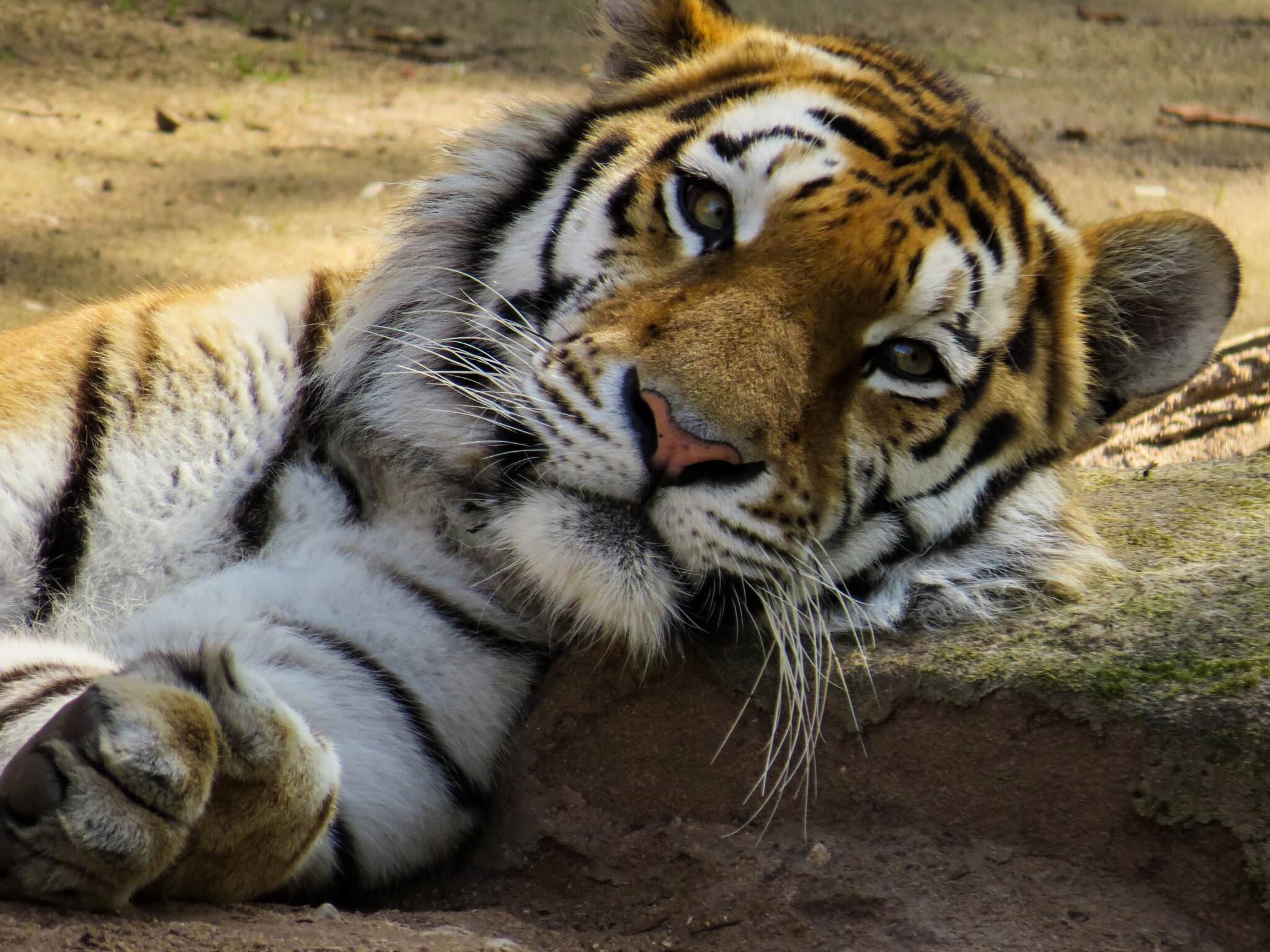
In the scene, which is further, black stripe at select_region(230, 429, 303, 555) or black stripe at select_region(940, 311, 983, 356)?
black stripe at select_region(230, 429, 303, 555)

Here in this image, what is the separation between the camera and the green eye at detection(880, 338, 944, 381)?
174 cm

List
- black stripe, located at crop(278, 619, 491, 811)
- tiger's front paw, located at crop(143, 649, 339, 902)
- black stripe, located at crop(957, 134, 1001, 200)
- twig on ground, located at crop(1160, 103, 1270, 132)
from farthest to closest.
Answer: twig on ground, located at crop(1160, 103, 1270, 132) < black stripe, located at crop(957, 134, 1001, 200) < black stripe, located at crop(278, 619, 491, 811) < tiger's front paw, located at crop(143, 649, 339, 902)

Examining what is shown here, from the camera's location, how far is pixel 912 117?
1.96m

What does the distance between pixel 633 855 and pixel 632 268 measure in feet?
2.51

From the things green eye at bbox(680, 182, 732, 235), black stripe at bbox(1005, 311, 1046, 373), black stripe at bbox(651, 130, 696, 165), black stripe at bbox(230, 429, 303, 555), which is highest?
black stripe at bbox(651, 130, 696, 165)

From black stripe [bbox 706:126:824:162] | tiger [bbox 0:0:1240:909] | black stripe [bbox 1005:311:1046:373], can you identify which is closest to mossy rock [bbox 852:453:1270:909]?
tiger [bbox 0:0:1240:909]

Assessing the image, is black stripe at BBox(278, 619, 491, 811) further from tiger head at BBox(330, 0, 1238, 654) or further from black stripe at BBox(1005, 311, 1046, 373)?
black stripe at BBox(1005, 311, 1046, 373)

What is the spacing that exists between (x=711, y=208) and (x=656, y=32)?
18.4 inches

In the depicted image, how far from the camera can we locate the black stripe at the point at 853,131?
1.86 metres

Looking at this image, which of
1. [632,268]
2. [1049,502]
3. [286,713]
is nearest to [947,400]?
[1049,502]

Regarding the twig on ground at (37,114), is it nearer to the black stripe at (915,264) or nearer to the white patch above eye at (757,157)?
the white patch above eye at (757,157)

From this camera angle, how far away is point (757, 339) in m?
1.62

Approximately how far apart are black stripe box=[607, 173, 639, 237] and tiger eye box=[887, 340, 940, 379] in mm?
390

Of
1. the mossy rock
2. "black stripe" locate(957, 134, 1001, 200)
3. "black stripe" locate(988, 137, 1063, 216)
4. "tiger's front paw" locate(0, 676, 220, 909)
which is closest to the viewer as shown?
"tiger's front paw" locate(0, 676, 220, 909)
